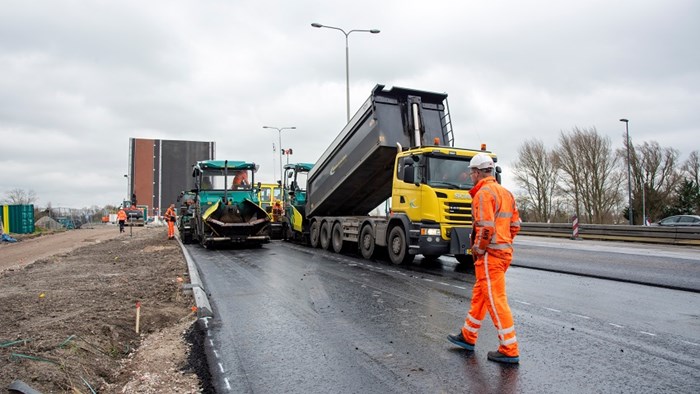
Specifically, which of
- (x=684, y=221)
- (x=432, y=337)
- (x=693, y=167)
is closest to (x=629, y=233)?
(x=684, y=221)

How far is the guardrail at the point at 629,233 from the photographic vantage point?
17406 mm

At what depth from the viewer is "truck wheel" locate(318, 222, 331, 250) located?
15.0 metres

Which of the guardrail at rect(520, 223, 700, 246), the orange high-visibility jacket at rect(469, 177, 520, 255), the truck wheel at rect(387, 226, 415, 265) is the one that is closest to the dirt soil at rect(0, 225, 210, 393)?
the orange high-visibility jacket at rect(469, 177, 520, 255)

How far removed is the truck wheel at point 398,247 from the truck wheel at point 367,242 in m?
0.92

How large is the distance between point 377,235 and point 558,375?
26.8ft

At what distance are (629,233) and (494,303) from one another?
18.5 m

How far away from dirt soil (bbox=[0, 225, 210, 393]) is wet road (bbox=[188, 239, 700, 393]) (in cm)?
38

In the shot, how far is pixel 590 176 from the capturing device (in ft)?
141

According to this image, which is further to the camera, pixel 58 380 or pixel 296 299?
pixel 296 299

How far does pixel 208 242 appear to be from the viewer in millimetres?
15648

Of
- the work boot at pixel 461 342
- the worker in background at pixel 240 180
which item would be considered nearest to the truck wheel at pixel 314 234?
the worker in background at pixel 240 180

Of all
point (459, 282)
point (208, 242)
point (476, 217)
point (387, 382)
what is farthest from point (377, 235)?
point (387, 382)

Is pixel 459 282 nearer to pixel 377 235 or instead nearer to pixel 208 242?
Answer: pixel 377 235

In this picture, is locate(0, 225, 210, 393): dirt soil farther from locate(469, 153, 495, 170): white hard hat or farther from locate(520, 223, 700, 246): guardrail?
Answer: locate(520, 223, 700, 246): guardrail
